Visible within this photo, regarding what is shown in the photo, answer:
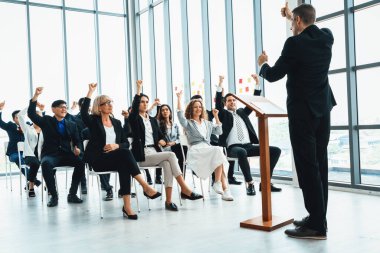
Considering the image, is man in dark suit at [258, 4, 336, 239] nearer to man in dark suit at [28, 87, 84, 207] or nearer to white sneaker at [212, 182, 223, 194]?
white sneaker at [212, 182, 223, 194]

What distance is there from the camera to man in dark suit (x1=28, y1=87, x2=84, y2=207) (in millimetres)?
4652

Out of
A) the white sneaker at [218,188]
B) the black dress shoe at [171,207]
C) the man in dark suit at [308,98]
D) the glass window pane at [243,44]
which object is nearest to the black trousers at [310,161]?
the man in dark suit at [308,98]

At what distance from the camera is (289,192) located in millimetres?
4902

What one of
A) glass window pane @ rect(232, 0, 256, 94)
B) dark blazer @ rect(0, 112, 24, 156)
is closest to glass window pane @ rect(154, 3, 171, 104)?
glass window pane @ rect(232, 0, 256, 94)

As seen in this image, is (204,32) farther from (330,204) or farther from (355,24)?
(330,204)

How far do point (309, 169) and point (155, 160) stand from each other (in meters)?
1.90

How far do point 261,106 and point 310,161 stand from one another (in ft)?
2.21

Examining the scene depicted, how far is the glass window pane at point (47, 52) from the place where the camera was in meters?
8.16

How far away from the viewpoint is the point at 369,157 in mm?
4777

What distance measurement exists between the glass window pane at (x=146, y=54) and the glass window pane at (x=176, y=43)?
0.96 meters

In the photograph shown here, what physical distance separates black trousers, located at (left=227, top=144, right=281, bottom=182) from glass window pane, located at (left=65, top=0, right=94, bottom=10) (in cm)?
561

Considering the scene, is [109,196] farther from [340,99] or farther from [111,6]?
[111,6]

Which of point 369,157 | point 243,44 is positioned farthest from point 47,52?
point 369,157

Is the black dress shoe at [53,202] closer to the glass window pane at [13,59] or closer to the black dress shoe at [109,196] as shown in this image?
the black dress shoe at [109,196]
